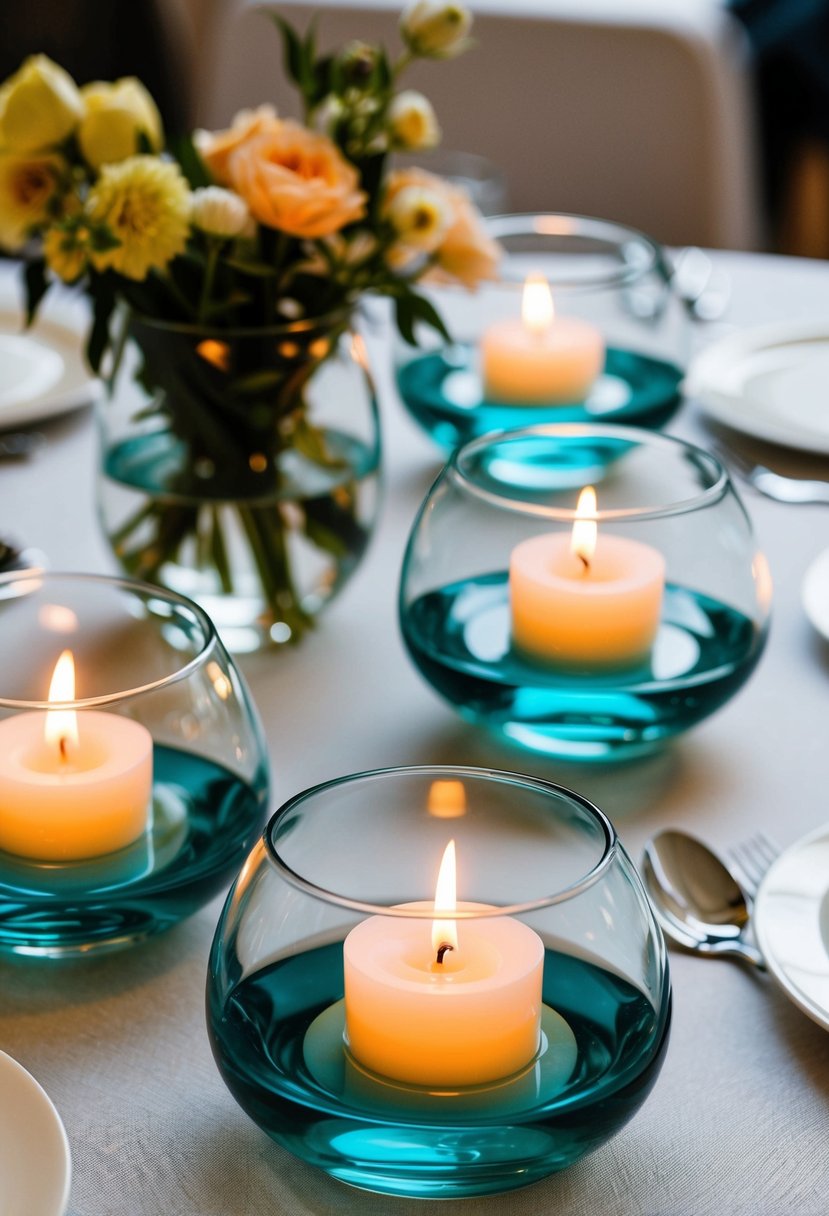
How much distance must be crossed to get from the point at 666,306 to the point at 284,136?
0.33m

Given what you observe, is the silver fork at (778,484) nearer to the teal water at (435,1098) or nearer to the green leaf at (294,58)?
the green leaf at (294,58)

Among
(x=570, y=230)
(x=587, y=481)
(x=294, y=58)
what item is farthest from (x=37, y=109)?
(x=570, y=230)

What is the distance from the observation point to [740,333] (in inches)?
46.2

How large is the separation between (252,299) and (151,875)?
359 millimetres

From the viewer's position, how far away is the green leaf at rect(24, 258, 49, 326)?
2.77ft

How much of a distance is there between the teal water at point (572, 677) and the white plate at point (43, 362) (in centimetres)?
40

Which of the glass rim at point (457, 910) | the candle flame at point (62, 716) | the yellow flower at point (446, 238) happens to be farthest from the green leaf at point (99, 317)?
the glass rim at point (457, 910)

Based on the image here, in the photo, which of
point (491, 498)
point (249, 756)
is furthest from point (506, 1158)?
point (491, 498)

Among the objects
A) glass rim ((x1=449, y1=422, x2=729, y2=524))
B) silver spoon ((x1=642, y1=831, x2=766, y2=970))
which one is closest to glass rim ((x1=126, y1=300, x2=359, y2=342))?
glass rim ((x1=449, y1=422, x2=729, y2=524))

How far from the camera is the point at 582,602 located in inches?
27.5

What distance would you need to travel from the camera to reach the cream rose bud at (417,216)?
810 millimetres

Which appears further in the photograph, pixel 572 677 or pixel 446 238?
pixel 446 238

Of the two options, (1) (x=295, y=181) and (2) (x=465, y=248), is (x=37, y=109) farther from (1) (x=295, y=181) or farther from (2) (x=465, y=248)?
(2) (x=465, y=248)

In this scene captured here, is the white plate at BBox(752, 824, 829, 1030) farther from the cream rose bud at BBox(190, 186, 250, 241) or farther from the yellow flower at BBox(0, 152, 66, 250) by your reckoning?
the yellow flower at BBox(0, 152, 66, 250)
